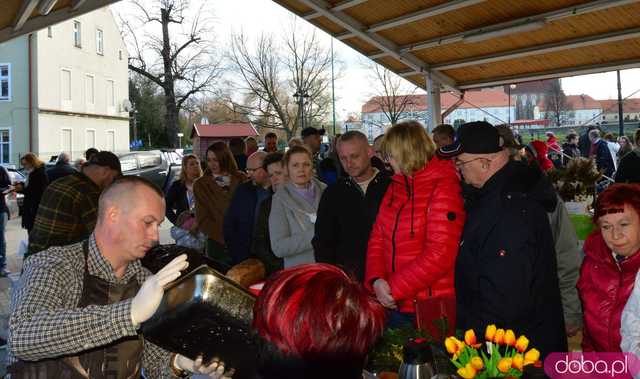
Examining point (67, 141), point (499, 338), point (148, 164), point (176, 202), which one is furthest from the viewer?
point (67, 141)

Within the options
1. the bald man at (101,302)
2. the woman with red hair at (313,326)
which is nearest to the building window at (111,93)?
the bald man at (101,302)

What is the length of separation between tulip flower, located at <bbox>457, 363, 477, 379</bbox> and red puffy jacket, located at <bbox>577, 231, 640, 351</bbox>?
122 centimetres

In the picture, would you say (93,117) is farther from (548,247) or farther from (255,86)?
(548,247)

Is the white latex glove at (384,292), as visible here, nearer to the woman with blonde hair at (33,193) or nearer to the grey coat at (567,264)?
the grey coat at (567,264)

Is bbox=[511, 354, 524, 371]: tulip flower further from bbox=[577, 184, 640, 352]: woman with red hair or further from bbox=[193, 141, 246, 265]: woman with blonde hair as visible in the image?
bbox=[193, 141, 246, 265]: woman with blonde hair

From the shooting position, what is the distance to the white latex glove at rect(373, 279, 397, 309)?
11.7 feet

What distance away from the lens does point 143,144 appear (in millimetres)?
55438

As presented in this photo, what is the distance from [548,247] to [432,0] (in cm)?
640

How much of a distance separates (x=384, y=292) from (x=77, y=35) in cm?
4038

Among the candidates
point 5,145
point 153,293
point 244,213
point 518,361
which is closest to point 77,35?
point 5,145

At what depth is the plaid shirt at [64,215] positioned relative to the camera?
4.50 m

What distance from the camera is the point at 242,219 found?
5.77 meters

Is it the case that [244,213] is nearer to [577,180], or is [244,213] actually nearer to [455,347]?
[577,180]

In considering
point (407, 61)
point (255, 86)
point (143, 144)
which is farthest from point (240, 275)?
point (143, 144)
